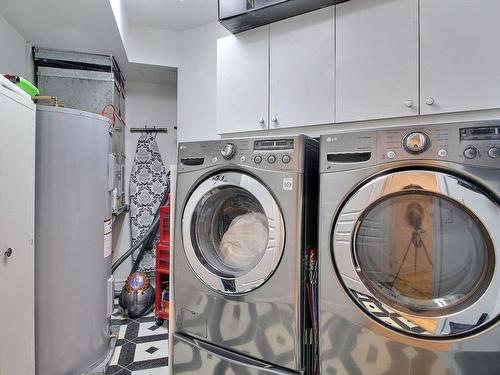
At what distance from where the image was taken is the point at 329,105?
5.02 feet

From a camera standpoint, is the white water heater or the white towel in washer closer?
the white towel in washer

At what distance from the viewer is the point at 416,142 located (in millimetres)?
952

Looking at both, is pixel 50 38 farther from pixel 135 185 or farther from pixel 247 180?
pixel 247 180

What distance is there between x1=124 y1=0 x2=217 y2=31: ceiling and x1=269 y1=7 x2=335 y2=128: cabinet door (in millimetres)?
1090

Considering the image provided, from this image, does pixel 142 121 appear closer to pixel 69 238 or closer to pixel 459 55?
pixel 69 238

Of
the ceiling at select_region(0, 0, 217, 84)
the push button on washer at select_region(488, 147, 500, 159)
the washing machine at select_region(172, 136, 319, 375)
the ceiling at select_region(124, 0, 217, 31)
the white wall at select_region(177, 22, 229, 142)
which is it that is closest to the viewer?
the push button on washer at select_region(488, 147, 500, 159)

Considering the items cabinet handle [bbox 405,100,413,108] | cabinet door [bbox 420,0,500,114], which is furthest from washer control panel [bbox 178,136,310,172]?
cabinet door [bbox 420,0,500,114]

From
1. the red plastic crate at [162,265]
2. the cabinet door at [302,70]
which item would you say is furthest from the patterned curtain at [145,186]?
the cabinet door at [302,70]

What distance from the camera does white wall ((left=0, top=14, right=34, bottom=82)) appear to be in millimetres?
2053

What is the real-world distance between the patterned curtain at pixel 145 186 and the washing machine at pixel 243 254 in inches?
77.7

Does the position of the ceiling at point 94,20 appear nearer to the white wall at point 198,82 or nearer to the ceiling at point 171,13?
the ceiling at point 171,13

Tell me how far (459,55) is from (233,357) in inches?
63.4

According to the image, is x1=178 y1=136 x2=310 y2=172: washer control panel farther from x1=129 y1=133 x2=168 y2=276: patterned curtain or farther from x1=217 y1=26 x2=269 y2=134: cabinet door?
x1=129 y1=133 x2=168 y2=276: patterned curtain

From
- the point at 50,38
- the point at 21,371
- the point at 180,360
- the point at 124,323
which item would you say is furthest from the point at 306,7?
the point at 124,323
